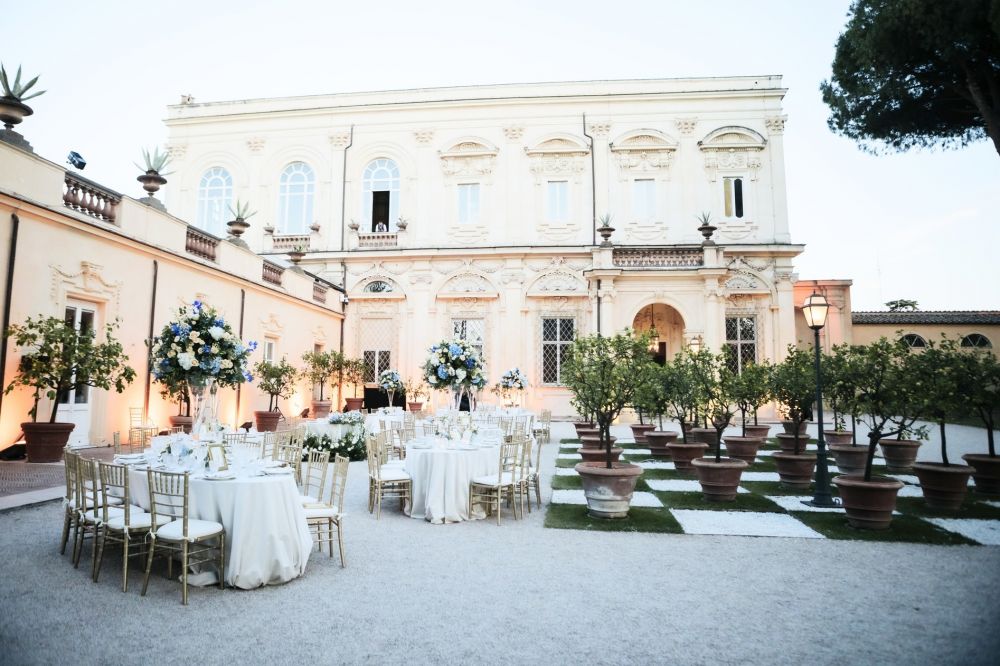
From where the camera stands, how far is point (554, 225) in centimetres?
1962

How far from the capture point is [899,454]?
919cm

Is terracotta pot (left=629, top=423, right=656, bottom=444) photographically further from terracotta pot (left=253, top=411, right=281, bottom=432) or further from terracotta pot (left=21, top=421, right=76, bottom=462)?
terracotta pot (left=21, top=421, right=76, bottom=462)

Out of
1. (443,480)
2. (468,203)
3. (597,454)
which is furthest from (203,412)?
(468,203)

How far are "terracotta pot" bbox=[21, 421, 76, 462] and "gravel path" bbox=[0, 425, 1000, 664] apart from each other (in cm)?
311

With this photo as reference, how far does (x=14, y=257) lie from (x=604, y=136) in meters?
16.9

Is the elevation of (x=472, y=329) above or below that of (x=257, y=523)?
above

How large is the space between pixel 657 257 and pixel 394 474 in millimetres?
13930

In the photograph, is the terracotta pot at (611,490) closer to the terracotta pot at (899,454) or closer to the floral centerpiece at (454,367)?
the floral centerpiece at (454,367)

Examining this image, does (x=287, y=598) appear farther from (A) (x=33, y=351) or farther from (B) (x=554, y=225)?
(B) (x=554, y=225)

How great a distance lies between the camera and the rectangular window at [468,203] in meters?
20.1

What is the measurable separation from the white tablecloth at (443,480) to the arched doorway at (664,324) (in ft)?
45.9

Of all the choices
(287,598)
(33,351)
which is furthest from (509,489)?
(33,351)

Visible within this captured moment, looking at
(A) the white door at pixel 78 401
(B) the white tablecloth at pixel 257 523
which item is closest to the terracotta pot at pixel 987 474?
(B) the white tablecloth at pixel 257 523

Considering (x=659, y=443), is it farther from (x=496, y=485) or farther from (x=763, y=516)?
(x=496, y=485)
